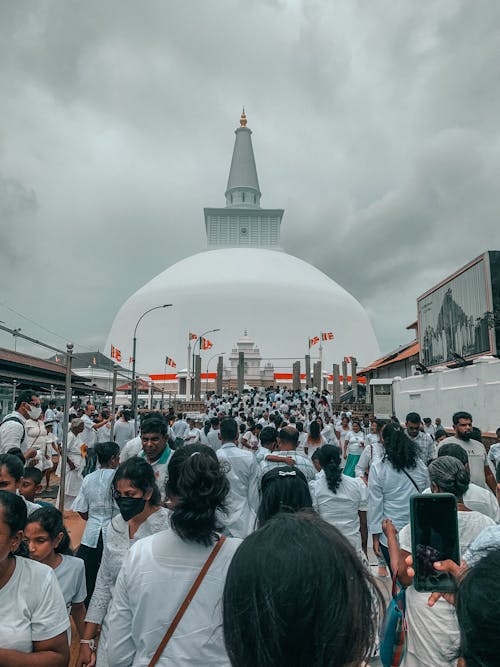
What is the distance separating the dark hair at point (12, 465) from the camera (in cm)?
401

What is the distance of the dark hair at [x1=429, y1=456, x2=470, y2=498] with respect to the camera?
3.22m

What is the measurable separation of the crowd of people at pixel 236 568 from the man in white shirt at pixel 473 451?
3.5 inches

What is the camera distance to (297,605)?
1.27 meters

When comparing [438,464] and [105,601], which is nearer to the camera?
[105,601]

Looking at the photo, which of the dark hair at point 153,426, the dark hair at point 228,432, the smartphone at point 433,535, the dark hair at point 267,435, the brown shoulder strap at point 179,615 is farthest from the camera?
the dark hair at point 267,435

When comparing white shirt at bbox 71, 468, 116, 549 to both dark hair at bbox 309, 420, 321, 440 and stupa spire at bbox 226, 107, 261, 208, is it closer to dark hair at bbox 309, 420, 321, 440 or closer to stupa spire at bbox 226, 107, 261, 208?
dark hair at bbox 309, 420, 321, 440

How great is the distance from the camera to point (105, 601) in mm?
3061

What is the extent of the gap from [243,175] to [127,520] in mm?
66566

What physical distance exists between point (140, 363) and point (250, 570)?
58663 mm

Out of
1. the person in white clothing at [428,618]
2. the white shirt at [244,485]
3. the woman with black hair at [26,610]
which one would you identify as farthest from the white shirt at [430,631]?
the white shirt at [244,485]

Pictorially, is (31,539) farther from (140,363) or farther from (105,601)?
(140,363)

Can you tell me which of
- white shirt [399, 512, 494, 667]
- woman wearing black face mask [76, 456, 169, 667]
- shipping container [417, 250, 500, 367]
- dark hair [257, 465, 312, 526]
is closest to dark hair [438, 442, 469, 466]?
white shirt [399, 512, 494, 667]

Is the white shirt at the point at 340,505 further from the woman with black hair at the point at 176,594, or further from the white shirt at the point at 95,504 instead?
the woman with black hair at the point at 176,594

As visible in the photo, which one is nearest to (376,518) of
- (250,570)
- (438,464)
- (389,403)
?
(438,464)
